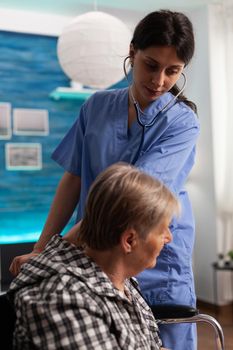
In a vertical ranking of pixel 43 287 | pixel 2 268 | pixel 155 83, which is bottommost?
pixel 2 268

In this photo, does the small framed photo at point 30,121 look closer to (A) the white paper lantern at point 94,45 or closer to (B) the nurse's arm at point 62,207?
(A) the white paper lantern at point 94,45

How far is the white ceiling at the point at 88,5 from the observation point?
4.11 m

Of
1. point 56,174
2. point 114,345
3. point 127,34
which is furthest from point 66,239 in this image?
point 56,174

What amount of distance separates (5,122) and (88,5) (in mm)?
1215

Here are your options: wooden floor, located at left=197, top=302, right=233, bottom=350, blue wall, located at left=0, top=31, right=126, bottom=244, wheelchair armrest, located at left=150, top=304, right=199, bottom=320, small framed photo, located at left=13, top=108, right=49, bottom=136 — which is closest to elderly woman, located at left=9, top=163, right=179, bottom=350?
wheelchair armrest, located at left=150, top=304, right=199, bottom=320

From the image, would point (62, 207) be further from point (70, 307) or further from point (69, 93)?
point (69, 93)

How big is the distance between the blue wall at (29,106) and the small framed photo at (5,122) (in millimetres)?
43

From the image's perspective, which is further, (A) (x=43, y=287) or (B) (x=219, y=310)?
(B) (x=219, y=310)

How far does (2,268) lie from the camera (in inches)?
106

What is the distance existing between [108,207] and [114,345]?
10.0 inches

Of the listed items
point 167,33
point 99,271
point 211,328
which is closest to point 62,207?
point 99,271

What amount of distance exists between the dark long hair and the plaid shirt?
53 centimetres

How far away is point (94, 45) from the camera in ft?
8.78

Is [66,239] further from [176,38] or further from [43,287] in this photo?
[176,38]
